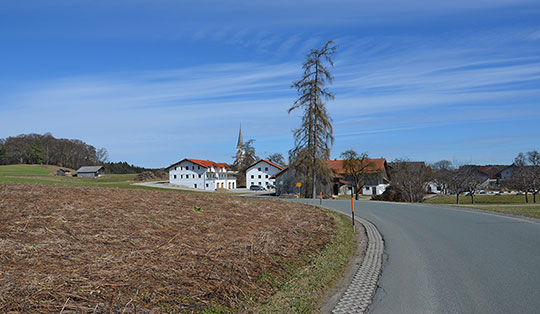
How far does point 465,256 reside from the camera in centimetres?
1001

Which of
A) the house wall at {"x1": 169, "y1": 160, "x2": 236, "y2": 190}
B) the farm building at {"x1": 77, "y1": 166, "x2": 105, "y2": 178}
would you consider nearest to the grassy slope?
the farm building at {"x1": 77, "y1": 166, "x2": 105, "y2": 178}

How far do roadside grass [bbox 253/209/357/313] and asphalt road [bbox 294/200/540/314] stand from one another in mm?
920

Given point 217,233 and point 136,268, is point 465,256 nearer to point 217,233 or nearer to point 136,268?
point 217,233

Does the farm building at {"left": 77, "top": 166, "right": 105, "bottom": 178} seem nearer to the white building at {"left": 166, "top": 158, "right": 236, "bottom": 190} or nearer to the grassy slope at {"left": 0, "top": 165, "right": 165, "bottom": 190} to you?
the grassy slope at {"left": 0, "top": 165, "right": 165, "bottom": 190}

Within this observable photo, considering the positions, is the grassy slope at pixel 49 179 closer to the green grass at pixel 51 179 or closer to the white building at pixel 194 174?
the green grass at pixel 51 179

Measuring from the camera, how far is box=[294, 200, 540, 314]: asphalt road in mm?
6230

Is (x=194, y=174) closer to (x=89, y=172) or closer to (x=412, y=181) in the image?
(x=89, y=172)

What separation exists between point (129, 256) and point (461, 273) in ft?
20.6

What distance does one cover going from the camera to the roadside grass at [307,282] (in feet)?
20.0

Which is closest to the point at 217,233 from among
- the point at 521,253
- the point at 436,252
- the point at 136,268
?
the point at 136,268

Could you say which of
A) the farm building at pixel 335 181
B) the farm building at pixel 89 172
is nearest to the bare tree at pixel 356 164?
the farm building at pixel 335 181

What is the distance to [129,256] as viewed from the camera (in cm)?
755

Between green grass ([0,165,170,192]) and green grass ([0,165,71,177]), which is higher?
green grass ([0,165,71,177])

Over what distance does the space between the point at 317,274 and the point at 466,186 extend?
60.1 metres
